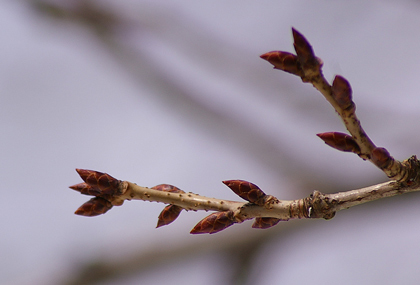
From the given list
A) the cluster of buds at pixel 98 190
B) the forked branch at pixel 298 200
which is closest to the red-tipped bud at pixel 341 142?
the forked branch at pixel 298 200

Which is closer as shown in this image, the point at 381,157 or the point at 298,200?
the point at 381,157

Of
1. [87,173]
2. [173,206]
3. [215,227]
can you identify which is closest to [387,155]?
[215,227]

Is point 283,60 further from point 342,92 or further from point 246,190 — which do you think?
point 246,190

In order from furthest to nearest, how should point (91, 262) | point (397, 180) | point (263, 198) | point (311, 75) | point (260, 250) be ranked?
point (91, 262) < point (260, 250) < point (263, 198) < point (397, 180) < point (311, 75)

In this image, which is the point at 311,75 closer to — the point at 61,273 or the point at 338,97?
the point at 338,97

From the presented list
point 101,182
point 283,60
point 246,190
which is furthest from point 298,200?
point 101,182

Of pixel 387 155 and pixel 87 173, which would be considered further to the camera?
pixel 87 173

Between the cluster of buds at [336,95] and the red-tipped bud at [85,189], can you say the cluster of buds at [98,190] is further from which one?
the cluster of buds at [336,95]
